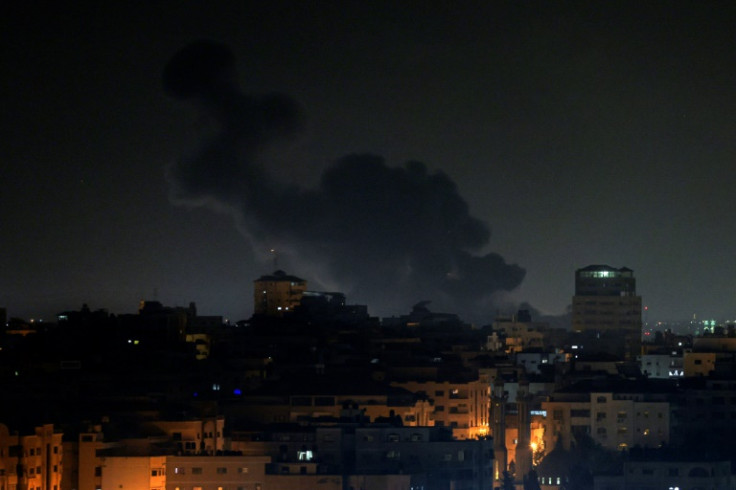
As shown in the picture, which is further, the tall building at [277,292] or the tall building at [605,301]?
the tall building at [605,301]

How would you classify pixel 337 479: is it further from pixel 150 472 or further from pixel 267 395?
pixel 267 395

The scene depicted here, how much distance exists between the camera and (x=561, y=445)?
62.3 m

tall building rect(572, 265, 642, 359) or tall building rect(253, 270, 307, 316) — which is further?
tall building rect(572, 265, 642, 359)

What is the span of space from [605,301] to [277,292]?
1830 centimetres

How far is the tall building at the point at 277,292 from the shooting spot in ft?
299

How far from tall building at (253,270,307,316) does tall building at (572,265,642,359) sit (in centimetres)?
1621

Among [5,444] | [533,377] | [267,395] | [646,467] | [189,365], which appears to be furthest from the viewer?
[533,377]

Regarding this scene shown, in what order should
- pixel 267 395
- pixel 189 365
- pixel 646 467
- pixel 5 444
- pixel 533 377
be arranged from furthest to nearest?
pixel 533 377 < pixel 189 365 < pixel 267 395 < pixel 646 467 < pixel 5 444

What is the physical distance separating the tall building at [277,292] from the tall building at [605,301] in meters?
16.2

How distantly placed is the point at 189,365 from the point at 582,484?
518 inches

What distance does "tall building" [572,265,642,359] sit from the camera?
10425 centimetres

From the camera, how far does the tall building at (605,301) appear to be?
104 meters

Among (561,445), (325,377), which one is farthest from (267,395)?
(561,445)

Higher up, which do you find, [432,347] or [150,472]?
[432,347]
